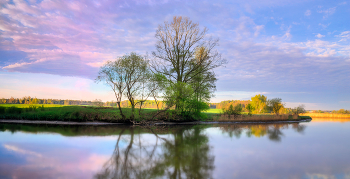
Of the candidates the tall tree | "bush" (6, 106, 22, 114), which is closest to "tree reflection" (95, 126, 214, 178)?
"bush" (6, 106, 22, 114)

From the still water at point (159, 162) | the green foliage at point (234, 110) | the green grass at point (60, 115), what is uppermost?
the green foliage at point (234, 110)

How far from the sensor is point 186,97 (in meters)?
22.2

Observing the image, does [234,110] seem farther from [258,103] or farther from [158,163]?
[258,103]

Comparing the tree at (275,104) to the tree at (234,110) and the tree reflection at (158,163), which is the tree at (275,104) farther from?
the tree reflection at (158,163)

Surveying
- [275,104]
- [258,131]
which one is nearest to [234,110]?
[258,131]

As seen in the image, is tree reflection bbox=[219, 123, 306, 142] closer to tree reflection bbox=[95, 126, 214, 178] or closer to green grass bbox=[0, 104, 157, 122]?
tree reflection bbox=[95, 126, 214, 178]

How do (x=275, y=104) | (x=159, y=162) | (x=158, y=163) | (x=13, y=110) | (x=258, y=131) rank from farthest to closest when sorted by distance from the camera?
A: (x=275, y=104) → (x=13, y=110) → (x=258, y=131) → (x=159, y=162) → (x=158, y=163)

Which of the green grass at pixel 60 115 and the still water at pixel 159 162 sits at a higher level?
the green grass at pixel 60 115

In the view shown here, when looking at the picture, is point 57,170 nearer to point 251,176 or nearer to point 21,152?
point 21,152

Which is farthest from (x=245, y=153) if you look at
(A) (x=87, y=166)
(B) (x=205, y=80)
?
(B) (x=205, y=80)

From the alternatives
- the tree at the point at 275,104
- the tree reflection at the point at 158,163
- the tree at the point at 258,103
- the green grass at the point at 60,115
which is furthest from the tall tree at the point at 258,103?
the tree reflection at the point at 158,163

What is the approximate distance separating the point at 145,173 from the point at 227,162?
9.85 ft

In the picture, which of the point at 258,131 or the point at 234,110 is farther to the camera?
the point at 234,110

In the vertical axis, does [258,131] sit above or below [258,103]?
below
